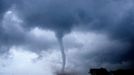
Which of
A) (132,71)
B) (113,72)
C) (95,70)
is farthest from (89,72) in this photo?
(132,71)

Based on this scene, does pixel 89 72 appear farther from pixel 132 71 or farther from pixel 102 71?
pixel 132 71

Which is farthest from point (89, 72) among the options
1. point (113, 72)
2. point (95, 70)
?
point (113, 72)

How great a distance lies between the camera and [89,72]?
7762 centimetres

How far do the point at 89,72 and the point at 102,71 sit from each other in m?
5.50

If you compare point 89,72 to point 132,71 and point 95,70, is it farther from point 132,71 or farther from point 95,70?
point 132,71

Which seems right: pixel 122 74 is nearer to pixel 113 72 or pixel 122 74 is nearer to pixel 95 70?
pixel 113 72

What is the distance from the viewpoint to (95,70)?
2972 inches

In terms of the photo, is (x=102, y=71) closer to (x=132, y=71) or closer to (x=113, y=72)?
(x=113, y=72)

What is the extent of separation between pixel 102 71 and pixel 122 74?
8293 mm

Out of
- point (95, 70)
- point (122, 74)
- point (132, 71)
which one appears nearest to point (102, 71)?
point (95, 70)

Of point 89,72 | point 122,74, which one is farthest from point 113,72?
point 89,72

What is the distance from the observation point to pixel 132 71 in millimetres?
78875

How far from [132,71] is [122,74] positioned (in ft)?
20.5

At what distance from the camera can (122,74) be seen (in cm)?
7562
